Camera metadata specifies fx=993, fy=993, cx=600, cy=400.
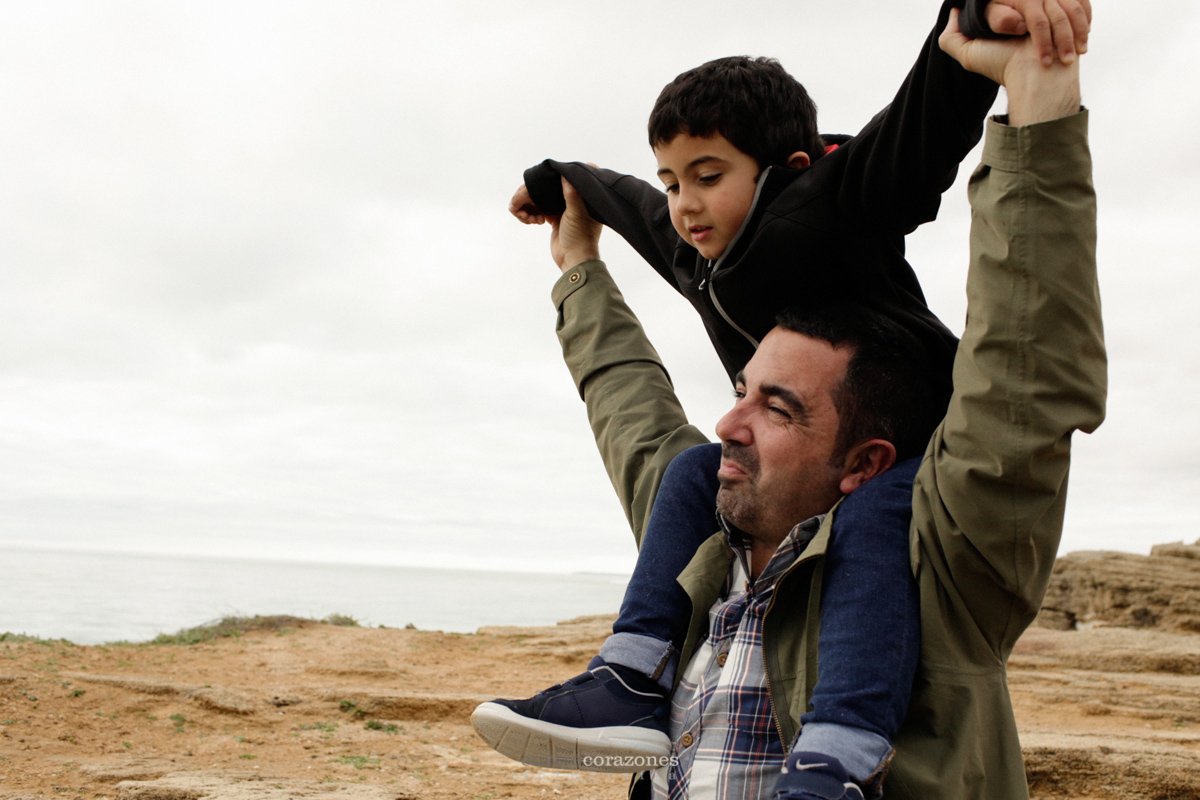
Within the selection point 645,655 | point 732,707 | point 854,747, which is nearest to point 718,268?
point 645,655

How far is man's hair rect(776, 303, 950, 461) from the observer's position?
2.03 metres

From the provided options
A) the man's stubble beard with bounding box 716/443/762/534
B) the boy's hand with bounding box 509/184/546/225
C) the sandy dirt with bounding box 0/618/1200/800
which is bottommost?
the sandy dirt with bounding box 0/618/1200/800

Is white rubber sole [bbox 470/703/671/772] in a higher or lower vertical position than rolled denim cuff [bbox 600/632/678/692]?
lower

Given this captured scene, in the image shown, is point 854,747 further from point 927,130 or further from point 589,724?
point 927,130

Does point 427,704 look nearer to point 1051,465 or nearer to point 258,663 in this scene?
point 258,663

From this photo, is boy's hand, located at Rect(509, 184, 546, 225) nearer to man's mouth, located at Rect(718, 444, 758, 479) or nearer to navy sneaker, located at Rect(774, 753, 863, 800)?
man's mouth, located at Rect(718, 444, 758, 479)

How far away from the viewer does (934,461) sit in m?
1.77

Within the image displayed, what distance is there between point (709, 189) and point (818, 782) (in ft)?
5.16

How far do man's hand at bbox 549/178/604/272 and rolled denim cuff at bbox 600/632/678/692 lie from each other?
4.52 feet

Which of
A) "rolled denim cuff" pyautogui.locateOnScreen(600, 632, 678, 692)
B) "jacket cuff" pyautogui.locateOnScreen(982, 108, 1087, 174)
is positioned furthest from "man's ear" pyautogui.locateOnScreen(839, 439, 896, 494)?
"jacket cuff" pyautogui.locateOnScreen(982, 108, 1087, 174)

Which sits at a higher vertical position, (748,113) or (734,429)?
(748,113)

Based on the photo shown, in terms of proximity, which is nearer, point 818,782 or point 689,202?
point 818,782

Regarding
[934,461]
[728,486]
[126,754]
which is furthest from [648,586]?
[126,754]

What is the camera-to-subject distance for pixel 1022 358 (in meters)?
1.60
